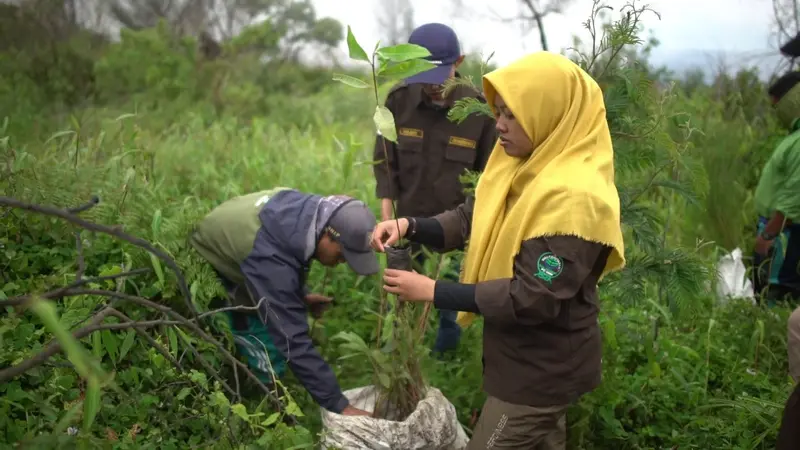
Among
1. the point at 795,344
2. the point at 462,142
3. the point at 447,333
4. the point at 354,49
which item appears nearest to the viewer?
the point at 354,49

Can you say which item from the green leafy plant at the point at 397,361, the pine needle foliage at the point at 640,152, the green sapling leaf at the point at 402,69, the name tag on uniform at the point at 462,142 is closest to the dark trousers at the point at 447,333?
the name tag on uniform at the point at 462,142

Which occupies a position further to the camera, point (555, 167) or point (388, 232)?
point (388, 232)

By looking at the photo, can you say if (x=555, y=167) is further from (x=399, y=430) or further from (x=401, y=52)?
(x=399, y=430)

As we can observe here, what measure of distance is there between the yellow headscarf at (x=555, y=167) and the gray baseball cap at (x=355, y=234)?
56 centimetres

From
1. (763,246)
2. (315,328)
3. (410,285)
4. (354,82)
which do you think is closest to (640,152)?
(410,285)

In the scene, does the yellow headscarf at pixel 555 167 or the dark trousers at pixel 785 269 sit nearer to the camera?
the yellow headscarf at pixel 555 167

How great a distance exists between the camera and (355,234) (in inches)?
92.1

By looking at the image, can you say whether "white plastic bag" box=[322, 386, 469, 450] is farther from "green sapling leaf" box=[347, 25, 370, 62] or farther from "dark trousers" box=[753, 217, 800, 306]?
"dark trousers" box=[753, 217, 800, 306]

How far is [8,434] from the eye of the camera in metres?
1.80

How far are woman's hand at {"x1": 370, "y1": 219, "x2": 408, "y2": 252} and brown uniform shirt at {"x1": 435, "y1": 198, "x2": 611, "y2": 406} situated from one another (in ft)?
1.27

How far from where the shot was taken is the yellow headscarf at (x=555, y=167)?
1722 mm

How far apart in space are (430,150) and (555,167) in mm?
1492

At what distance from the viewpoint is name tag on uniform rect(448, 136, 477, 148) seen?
10.3ft

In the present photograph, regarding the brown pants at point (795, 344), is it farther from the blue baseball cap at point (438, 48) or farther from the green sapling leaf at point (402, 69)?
the blue baseball cap at point (438, 48)
